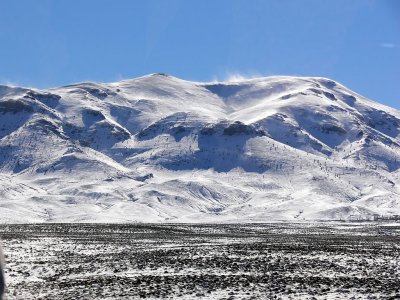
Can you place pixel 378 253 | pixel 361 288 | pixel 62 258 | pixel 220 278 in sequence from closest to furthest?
pixel 361 288 < pixel 220 278 < pixel 62 258 < pixel 378 253

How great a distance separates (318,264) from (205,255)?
10.5 metres

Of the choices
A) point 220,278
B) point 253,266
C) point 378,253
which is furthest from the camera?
point 378,253

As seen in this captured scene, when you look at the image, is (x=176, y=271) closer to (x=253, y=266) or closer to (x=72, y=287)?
(x=253, y=266)

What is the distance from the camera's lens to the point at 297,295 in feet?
95.2

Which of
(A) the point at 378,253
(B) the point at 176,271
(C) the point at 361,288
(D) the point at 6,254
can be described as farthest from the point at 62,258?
(A) the point at 378,253

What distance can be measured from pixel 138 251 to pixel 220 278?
19.5m

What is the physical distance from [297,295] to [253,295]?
88.4 inches

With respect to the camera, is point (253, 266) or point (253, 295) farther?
point (253, 266)

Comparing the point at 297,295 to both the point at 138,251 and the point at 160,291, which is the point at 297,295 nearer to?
the point at 160,291

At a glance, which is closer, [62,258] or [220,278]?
[220,278]

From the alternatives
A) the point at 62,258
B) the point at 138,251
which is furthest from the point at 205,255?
the point at 62,258

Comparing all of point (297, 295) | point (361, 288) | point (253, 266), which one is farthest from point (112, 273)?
point (361, 288)

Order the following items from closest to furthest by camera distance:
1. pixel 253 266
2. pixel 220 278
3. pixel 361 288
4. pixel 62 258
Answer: pixel 361 288 → pixel 220 278 → pixel 253 266 → pixel 62 258

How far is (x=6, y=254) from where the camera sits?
47.5 metres
